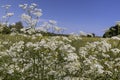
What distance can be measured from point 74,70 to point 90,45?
122 cm

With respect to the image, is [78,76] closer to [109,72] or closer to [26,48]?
[109,72]

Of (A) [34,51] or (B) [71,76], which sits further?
(A) [34,51]

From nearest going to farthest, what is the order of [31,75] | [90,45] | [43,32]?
[31,75] → [90,45] → [43,32]

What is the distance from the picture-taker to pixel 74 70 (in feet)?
22.1

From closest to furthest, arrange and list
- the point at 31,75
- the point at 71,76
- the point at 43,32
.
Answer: the point at 71,76 → the point at 31,75 → the point at 43,32

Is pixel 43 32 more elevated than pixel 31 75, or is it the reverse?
pixel 43 32

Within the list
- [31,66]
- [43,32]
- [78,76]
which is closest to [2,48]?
[43,32]

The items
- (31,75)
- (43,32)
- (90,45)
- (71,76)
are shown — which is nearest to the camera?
(71,76)

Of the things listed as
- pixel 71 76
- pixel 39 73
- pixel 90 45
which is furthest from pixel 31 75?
pixel 90 45

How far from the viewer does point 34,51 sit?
721 centimetres

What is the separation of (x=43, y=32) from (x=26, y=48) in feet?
3.03

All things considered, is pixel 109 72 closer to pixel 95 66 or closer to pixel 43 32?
pixel 95 66

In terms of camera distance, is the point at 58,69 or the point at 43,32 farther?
the point at 43,32

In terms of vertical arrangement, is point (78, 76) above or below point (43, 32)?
below
